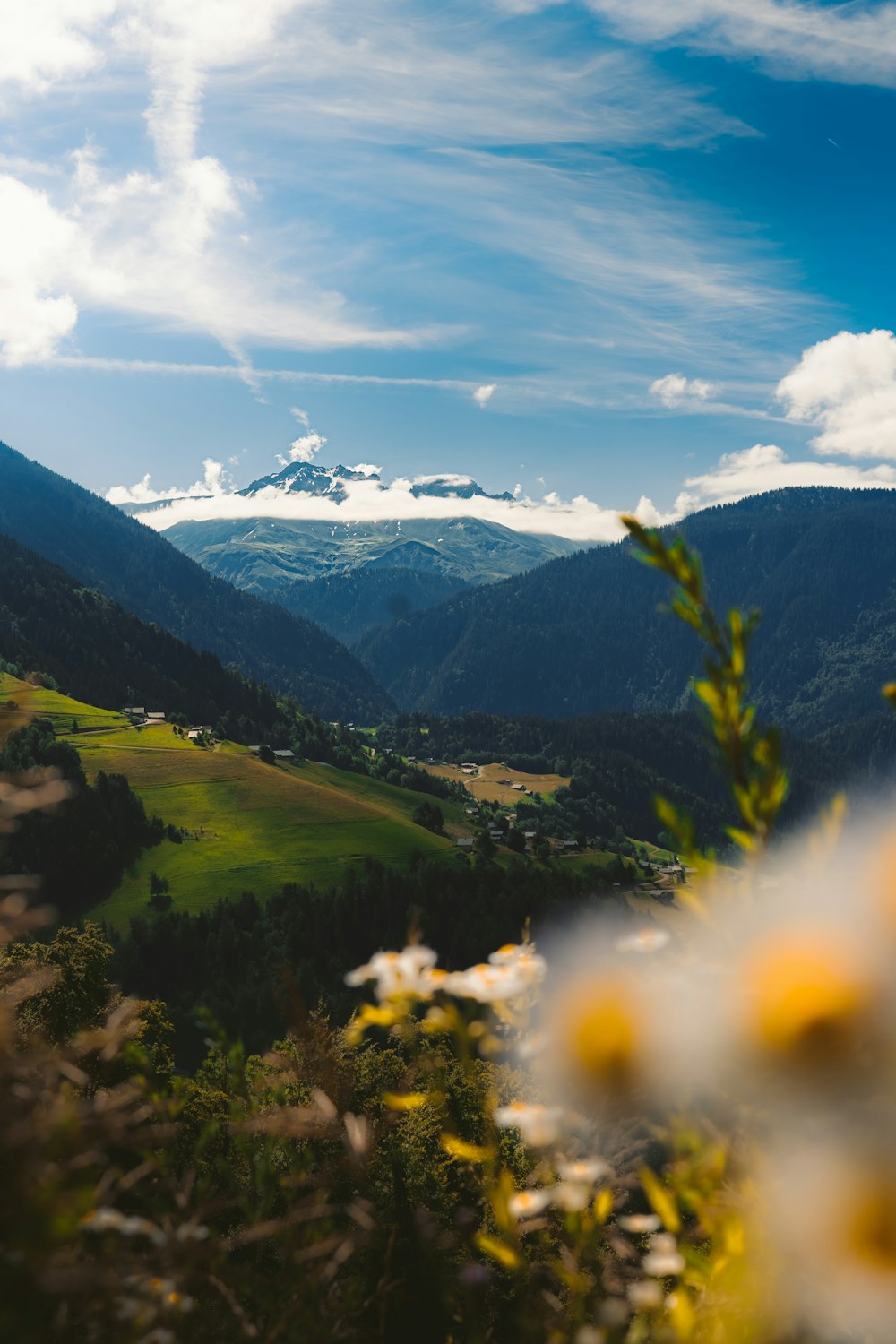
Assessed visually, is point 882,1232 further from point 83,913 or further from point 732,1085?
point 83,913

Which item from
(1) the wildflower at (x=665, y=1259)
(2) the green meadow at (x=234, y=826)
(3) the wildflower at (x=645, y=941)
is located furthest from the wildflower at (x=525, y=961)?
(2) the green meadow at (x=234, y=826)

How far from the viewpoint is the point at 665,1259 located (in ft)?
7.43

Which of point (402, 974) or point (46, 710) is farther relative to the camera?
point (46, 710)

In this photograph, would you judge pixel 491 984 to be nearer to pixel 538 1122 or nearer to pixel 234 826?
pixel 538 1122

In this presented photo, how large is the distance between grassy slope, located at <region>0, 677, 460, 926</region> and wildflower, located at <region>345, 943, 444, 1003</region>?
119685 millimetres

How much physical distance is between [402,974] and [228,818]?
150843 millimetres

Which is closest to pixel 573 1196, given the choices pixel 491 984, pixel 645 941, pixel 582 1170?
pixel 582 1170

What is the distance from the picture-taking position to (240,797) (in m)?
155

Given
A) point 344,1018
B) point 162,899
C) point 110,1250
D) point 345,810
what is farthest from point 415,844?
point 110,1250

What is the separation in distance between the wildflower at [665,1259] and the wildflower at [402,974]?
95 cm

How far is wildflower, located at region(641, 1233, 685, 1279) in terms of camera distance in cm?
224

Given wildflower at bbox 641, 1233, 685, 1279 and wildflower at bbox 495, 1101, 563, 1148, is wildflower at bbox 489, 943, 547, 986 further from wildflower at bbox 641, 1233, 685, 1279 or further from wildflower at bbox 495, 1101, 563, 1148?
wildflower at bbox 641, 1233, 685, 1279

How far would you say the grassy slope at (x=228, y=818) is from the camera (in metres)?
124

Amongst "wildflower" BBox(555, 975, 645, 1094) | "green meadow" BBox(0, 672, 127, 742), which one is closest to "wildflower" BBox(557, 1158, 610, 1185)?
"wildflower" BBox(555, 975, 645, 1094)
